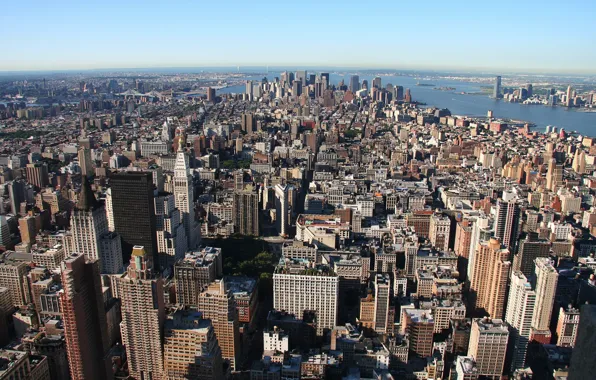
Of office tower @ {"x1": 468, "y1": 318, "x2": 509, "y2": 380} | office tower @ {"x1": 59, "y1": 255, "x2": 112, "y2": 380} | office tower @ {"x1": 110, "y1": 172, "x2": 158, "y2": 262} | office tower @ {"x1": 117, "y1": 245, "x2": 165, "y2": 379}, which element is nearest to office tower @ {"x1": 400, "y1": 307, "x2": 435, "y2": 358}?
office tower @ {"x1": 468, "y1": 318, "x2": 509, "y2": 380}

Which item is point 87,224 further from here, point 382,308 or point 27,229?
point 382,308

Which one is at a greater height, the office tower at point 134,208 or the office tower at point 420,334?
the office tower at point 134,208

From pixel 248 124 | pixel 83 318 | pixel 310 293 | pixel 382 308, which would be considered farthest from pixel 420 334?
pixel 248 124

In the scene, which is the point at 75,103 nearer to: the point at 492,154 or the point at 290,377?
the point at 492,154

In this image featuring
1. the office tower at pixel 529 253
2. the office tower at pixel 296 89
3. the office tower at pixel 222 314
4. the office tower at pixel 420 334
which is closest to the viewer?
the office tower at pixel 222 314

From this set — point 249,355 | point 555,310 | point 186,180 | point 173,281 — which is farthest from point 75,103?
point 555,310

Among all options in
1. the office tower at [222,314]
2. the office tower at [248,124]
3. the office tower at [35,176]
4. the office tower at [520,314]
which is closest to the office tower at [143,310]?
the office tower at [222,314]

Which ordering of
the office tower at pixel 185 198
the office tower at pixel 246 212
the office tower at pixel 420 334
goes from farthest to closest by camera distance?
the office tower at pixel 246 212 < the office tower at pixel 185 198 < the office tower at pixel 420 334

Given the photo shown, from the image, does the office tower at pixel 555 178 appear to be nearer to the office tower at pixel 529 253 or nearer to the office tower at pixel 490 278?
the office tower at pixel 529 253
